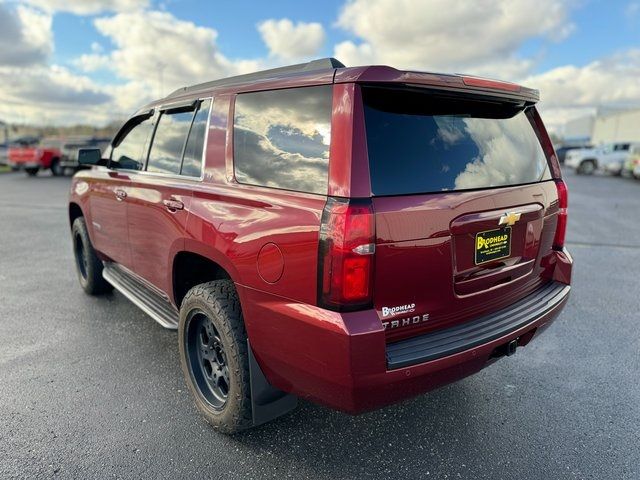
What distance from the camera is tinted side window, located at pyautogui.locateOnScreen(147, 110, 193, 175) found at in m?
3.11

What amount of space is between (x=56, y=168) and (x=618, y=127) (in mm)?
57906

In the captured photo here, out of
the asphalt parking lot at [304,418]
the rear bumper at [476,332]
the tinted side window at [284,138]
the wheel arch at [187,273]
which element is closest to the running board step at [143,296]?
the wheel arch at [187,273]

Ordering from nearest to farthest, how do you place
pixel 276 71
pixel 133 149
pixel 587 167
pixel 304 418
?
pixel 276 71 < pixel 304 418 < pixel 133 149 < pixel 587 167

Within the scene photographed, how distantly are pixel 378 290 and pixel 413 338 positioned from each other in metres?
0.36

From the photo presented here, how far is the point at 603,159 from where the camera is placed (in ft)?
85.8

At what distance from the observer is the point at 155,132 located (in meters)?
3.54

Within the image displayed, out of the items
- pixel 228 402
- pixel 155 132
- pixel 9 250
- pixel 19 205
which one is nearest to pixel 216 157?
pixel 155 132

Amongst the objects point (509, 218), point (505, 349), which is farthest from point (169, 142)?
point (505, 349)

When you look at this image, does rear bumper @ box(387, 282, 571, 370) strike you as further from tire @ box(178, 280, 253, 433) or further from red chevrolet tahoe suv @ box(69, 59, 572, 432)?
tire @ box(178, 280, 253, 433)

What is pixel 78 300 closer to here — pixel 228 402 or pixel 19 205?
pixel 228 402

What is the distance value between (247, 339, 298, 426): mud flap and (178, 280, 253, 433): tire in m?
0.05

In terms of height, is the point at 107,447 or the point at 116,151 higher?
the point at 116,151

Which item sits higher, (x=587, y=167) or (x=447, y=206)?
(x=447, y=206)

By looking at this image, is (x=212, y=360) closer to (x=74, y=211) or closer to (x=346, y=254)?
(x=346, y=254)
